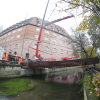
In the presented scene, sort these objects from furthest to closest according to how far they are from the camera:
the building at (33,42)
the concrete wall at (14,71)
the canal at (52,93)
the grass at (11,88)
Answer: the building at (33,42) < the concrete wall at (14,71) < the grass at (11,88) < the canal at (52,93)

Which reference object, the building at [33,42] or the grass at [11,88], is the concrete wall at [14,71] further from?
the building at [33,42]

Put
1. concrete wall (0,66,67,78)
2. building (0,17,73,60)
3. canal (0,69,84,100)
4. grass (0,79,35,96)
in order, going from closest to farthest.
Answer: canal (0,69,84,100) → grass (0,79,35,96) → concrete wall (0,66,67,78) → building (0,17,73,60)

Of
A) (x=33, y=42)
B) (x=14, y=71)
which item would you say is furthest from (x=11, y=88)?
(x=33, y=42)

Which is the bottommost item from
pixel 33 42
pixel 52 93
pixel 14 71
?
pixel 52 93

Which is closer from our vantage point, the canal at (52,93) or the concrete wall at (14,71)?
the canal at (52,93)

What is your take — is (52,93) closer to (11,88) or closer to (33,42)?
(11,88)

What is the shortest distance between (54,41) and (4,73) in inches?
825

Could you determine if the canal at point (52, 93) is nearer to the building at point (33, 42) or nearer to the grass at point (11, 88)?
the grass at point (11, 88)

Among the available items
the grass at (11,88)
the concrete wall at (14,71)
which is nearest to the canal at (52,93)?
the grass at (11,88)

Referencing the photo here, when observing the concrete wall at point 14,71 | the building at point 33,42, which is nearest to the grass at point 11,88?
the concrete wall at point 14,71

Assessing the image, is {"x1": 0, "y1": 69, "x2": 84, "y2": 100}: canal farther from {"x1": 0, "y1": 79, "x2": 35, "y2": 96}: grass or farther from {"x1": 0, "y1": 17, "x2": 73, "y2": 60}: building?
{"x1": 0, "y1": 17, "x2": 73, "y2": 60}: building

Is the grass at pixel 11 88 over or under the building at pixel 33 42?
under

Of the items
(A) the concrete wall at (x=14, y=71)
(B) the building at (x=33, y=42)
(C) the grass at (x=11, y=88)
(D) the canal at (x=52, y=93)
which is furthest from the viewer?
(B) the building at (x=33, y=42)

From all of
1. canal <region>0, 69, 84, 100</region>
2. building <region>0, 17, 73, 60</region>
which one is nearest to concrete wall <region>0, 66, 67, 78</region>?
canal <region>0, 69, 84, 100</region>
